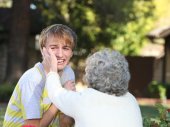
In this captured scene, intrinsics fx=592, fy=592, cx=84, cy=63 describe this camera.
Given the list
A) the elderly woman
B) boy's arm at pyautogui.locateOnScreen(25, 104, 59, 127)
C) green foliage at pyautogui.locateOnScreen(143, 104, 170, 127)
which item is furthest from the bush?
the elderly woman

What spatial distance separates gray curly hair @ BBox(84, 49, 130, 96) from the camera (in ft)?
11.9

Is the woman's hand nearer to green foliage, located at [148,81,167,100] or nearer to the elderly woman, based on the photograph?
the elderly woman

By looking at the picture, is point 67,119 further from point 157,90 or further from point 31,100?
point 157,90

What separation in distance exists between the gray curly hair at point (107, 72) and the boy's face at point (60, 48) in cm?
50

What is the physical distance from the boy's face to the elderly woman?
1.52 ft

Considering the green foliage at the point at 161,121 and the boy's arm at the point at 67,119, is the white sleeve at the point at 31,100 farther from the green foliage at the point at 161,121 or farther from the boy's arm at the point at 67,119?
the green foliage at the point at 161,121

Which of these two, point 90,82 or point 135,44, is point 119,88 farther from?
point 135,44

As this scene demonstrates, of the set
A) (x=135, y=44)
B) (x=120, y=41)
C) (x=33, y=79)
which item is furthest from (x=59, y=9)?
(x=33, y=79)

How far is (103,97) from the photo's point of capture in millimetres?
3682

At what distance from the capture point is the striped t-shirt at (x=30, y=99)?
4.11 metres

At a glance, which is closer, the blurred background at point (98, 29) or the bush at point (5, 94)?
the bush at point (5, 94)

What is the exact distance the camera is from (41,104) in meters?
4.16

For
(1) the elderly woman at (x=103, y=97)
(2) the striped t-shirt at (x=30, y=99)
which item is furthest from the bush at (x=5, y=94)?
(1) the elderly woman at (x=103, y=97)

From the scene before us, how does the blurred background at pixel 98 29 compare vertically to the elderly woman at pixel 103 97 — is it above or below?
below
